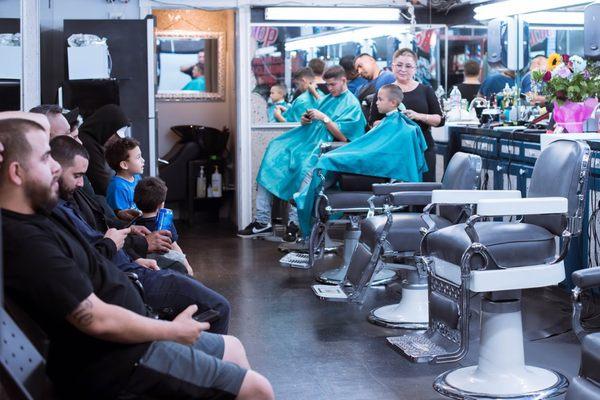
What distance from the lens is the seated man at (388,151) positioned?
5203 millimetres

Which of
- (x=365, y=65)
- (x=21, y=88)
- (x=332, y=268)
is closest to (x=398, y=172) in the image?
(x=332, y=268)

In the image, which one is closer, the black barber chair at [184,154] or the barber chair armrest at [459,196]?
the barber chair armrest at [459,196]

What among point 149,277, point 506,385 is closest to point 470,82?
point 506,385

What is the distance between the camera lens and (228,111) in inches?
334

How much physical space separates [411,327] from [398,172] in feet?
3.74

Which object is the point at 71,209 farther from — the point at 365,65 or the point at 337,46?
the point at 337,46

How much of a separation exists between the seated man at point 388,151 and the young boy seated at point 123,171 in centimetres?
139

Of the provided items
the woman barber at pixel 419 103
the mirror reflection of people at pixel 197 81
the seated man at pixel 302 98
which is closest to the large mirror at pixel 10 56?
the woman barber at pixel 419 103

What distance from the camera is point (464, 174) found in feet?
14.1

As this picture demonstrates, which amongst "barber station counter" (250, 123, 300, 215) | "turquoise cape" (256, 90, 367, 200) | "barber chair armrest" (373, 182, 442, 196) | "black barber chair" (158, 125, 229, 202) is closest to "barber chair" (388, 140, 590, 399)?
"barber chair armrest" (373, 182, 442, 196)

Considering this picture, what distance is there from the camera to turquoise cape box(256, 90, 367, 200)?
19.8 ft

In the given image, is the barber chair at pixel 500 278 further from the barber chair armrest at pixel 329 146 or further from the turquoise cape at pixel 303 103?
the turquoise cape at pixel 303 103

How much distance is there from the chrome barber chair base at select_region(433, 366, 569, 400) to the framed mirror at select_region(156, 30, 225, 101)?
17.8 ft

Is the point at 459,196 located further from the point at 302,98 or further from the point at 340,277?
the point at 302,98
